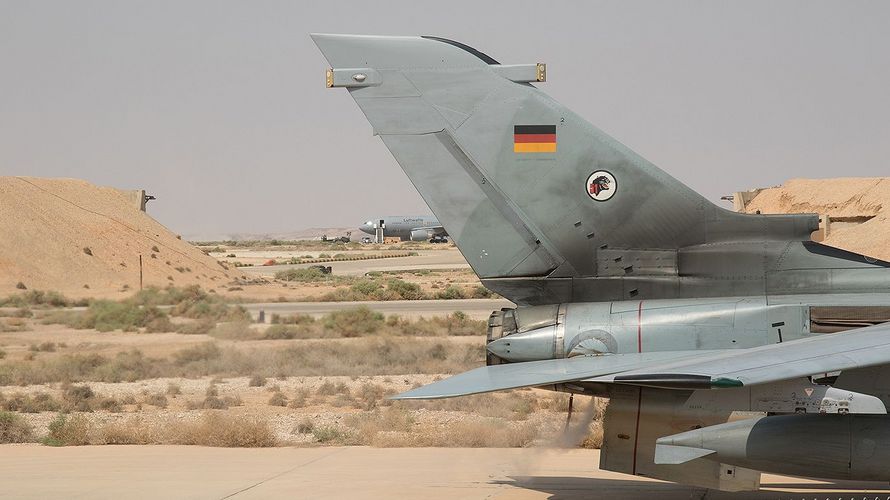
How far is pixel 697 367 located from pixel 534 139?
290 centimetres

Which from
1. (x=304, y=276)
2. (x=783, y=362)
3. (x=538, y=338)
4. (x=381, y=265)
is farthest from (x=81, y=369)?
(x=381, y=265)

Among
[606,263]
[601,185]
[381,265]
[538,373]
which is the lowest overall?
[538,373]

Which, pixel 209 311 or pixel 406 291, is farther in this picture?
pixel 406 291

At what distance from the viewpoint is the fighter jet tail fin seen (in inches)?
370

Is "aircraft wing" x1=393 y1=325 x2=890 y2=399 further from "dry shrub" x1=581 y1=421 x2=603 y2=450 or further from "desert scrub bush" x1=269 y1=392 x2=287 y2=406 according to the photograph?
"desert scrub bush" x1=269 y1=392 x2=287 y2=406

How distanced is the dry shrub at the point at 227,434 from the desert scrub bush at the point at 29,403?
4.34 meters

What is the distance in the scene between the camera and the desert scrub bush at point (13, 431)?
1420 centimetres

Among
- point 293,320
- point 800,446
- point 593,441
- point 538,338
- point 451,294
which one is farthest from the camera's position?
point 451,294

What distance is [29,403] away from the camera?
682 inches

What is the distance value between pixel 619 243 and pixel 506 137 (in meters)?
1.39

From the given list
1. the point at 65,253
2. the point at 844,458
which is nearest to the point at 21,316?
the point at 65,253

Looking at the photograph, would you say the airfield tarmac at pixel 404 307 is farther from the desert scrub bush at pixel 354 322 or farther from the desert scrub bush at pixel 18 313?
the desert scrub bush at pixel 18 313

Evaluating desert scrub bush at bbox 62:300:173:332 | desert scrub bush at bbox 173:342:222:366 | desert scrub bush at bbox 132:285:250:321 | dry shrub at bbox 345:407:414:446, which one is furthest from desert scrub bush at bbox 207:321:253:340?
dry shrub at bbox 345:407:414:446

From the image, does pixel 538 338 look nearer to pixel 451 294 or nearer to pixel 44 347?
pixel 44 347
